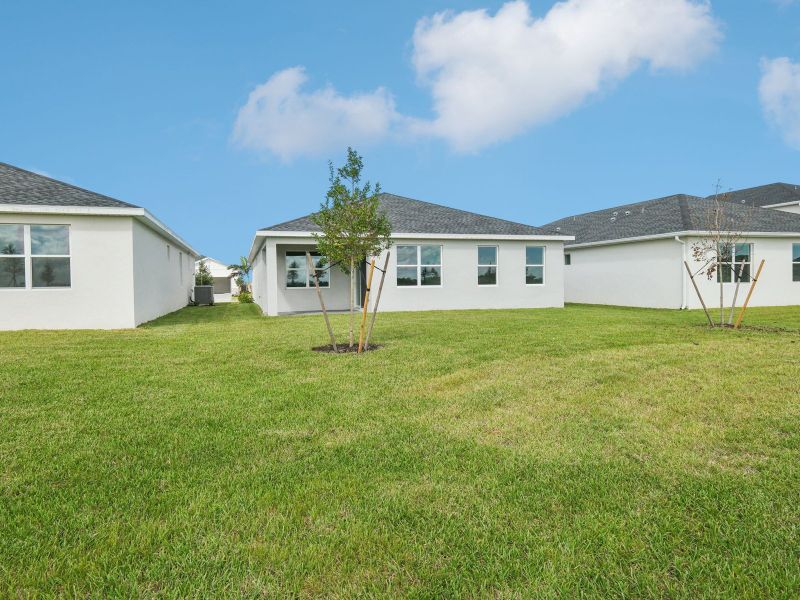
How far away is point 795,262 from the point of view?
794 inches

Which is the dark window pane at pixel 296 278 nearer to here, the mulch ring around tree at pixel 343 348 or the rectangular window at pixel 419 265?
the rectangular window at pixel 419 265

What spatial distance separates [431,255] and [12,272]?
41.4ft

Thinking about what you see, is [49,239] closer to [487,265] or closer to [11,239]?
[11,239]

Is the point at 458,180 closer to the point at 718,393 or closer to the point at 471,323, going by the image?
the point at 471,323

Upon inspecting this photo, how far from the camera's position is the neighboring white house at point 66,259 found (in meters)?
11.8

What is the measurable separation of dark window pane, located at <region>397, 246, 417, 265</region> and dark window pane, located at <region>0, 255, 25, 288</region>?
1114 centimetres

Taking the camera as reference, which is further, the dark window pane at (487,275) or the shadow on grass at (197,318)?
the dark window pane at (487,275)

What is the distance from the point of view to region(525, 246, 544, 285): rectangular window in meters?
19.0

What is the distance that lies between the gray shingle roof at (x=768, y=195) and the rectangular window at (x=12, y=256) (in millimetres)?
35641

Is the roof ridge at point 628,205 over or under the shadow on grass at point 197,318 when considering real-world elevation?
over

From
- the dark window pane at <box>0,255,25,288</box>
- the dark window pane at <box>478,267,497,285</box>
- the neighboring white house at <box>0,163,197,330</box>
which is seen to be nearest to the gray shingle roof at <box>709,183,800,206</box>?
the dark window pane at <box>478,267,497,285</box>

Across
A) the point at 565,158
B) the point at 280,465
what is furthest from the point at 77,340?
the point at 565,158

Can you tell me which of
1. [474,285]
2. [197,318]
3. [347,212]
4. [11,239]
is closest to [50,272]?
[11,239]

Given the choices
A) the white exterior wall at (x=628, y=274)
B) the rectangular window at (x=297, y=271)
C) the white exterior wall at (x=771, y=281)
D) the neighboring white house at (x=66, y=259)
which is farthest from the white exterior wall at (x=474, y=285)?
the neighboring white house at (x=66, y=259)
